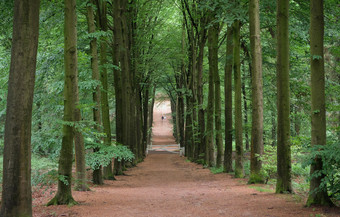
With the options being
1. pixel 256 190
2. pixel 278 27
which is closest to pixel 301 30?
pixel 278 27

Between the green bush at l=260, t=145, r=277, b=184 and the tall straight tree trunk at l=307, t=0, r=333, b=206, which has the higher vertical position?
the tall straight tree trunk at l=307, t=0, r=333, b=206

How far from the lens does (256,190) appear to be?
10578 mm

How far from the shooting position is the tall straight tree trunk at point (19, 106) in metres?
5.46

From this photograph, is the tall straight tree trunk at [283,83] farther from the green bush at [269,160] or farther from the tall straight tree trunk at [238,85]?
the tall straight tree trunk at [238,85]

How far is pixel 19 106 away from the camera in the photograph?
5.46 meters

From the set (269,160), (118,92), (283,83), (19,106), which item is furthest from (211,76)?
(19,106)

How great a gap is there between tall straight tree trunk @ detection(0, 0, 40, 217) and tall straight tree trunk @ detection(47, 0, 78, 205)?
1.81 meters

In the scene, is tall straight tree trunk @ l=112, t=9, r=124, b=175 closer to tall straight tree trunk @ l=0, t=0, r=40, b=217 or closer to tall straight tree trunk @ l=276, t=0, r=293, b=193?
tall straight tree trunk @ l=276, t=0, r=293, b=193

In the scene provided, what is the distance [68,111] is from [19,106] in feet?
9.17

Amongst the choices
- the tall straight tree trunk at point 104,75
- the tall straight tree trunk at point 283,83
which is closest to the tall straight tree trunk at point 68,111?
the tall straight tree trunk at point 104,75

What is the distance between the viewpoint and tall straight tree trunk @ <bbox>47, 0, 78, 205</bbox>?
7988 millimetres

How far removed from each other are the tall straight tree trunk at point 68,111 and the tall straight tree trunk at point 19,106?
181cm

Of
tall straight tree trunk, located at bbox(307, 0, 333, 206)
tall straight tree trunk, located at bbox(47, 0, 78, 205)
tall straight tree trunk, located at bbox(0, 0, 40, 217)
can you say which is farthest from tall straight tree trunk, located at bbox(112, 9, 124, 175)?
tall straight tree trunk, located at bbox(307, 0, 333, 206)

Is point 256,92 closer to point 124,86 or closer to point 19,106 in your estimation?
point 124,86
